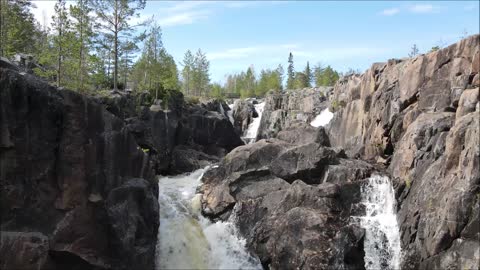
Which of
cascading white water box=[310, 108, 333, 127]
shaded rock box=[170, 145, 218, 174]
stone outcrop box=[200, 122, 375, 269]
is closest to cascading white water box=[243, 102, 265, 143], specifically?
cascading white water box=[310, 108, 333, 127]

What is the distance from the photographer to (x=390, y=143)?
32.1m

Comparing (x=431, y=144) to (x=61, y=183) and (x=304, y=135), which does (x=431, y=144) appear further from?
(x=61, y=183)

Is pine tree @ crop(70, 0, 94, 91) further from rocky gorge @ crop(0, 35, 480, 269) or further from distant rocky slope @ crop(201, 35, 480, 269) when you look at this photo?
distant rocky slope @ crop(201, 35, 480, 269)

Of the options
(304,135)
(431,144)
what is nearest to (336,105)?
(304,135)

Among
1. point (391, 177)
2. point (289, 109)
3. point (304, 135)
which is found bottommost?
point (391, 177)

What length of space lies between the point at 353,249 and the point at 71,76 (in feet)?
74.7

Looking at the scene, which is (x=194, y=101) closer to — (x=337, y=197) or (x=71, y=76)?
(x=71, y=76)

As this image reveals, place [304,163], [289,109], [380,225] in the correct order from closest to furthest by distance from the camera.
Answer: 1. [380,225]
2. [304,163]
3. [289,109]

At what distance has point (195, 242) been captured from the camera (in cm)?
2573

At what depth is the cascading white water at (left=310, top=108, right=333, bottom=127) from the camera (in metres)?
50.1

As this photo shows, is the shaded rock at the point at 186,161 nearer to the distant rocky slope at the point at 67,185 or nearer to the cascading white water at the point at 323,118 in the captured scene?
the cascading white water at the point at 323,118

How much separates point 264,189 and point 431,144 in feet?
34.4

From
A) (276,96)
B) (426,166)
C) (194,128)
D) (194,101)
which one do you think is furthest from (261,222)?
(276,96)

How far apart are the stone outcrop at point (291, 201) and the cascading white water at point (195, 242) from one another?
703 mm
